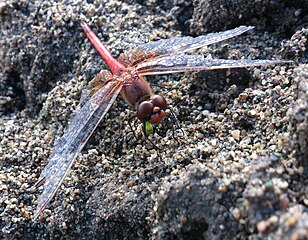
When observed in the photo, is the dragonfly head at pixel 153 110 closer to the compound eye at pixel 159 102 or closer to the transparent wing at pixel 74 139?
the compound eye at pixel 159 102

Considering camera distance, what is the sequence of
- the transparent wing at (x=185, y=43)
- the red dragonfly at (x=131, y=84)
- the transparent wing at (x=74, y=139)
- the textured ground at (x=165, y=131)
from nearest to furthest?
the textured ground at (x=165, y=131)
the transparent wing at (x=74, y=139)
the red dragonfly at (x=131, y=84)
the transparent wing at (x=185, y=43)

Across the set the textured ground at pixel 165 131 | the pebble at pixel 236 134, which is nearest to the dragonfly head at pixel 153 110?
the textured ground at pixel 165 131

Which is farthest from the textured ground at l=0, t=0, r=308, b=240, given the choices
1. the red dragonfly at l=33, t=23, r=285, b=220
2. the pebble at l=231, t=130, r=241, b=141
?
the red dragonfly at l=33, t=23, r=285, b=220

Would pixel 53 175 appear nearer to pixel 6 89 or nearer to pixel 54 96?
pixel 54 96

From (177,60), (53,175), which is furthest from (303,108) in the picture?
(53,175)

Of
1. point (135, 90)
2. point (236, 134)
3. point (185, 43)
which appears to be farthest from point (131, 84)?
point (236, 134)

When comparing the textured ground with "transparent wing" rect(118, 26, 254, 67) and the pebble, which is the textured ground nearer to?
the pebble

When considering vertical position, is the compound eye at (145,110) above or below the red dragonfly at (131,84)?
below

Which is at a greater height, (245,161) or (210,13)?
(210,13)
